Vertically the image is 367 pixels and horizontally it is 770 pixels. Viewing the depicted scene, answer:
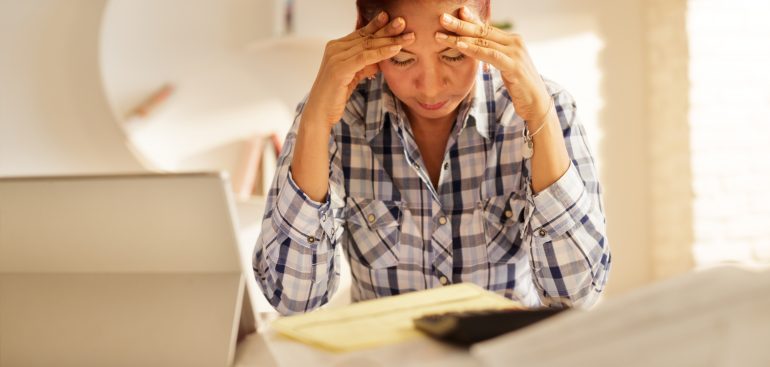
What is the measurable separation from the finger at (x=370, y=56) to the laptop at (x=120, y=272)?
0.50m

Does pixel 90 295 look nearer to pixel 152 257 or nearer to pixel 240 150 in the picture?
pixel 152 257

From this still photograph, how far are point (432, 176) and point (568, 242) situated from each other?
316mm

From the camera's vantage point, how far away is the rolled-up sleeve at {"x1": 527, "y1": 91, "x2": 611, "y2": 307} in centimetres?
105

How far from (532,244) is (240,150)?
1.68m

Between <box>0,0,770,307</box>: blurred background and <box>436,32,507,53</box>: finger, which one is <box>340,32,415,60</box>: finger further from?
<box>0,0,770,307</box>: blurred background

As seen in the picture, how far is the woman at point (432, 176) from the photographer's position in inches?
41.9

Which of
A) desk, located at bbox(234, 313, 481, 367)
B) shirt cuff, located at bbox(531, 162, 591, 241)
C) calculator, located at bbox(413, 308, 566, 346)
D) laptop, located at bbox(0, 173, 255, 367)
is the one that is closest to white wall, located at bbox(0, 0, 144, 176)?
shirt cuff, located at bbox(531, 162, 591, 241)

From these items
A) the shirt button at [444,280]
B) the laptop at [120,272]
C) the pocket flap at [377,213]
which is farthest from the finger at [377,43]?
the laptop at [120,272]

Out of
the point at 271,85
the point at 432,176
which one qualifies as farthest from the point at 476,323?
the point at 271,85

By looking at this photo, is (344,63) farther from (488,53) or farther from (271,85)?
(271,85)

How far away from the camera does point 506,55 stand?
1072mm

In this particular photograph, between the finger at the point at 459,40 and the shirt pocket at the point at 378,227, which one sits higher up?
the finger at the point at 459,40

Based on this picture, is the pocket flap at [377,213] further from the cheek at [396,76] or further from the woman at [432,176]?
the cheek at [396,76]

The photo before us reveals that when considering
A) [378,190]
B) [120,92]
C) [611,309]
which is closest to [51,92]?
[120,92]
